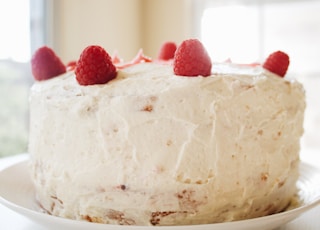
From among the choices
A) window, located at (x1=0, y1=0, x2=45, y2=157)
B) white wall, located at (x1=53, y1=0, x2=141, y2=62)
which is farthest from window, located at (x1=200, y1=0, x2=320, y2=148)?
window, located at (x1=0, y1=0, x2=45, y2=157)

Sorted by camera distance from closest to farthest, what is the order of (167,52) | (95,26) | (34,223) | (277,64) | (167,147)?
(167,147)
(34,223)
(277,64)
(167,52)
(95,26)

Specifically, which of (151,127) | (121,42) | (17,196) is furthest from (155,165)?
(121,42)

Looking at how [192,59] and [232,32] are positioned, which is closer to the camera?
[192,59]

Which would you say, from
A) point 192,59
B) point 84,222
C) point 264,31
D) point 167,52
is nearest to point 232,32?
point 264,31

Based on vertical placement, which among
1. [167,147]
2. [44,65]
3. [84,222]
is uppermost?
[44,65]

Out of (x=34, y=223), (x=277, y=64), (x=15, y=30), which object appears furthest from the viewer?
(x=15, y=30)

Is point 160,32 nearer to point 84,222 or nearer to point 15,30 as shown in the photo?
point 15,30

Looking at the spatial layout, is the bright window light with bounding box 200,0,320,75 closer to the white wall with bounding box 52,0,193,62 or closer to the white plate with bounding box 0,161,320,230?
the white wall with bounding box 52,0,193,62

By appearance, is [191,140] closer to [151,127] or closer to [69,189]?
[151,127]
